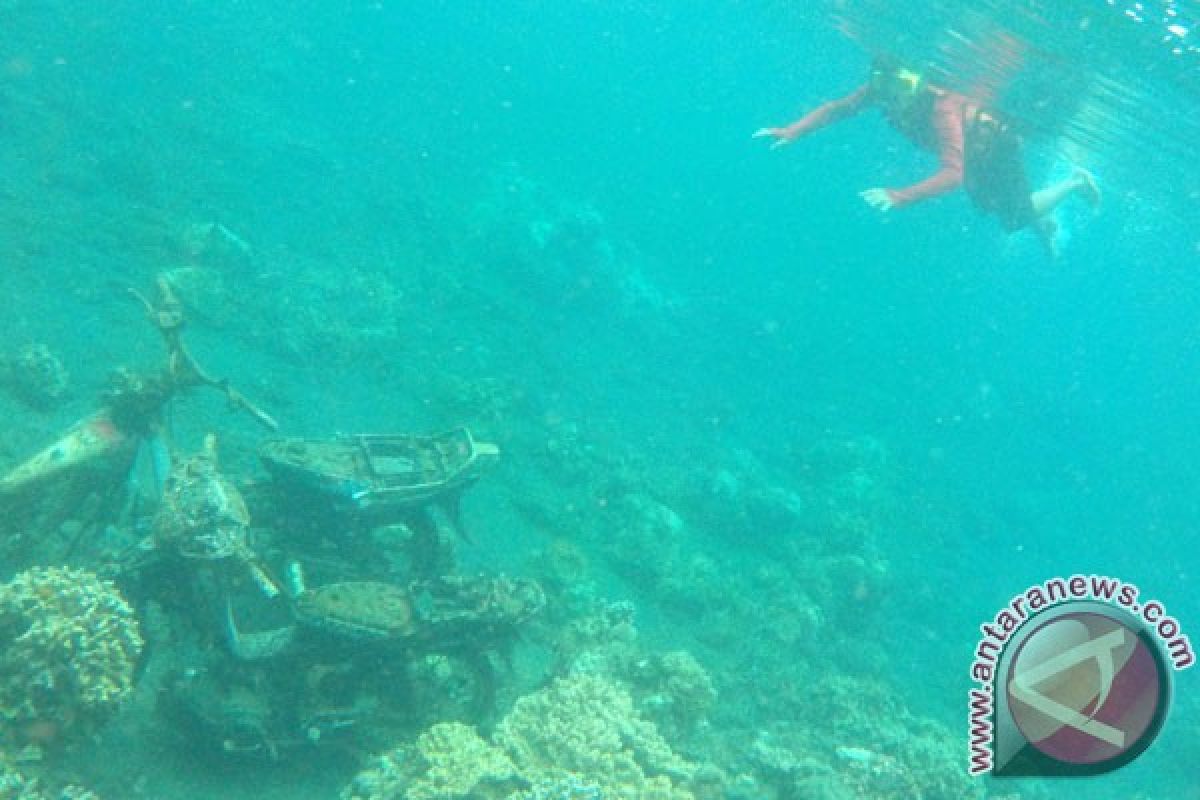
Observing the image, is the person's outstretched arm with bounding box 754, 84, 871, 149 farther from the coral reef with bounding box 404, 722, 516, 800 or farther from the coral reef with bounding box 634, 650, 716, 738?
the coral reef with bounding box 404, 722, 516, 800

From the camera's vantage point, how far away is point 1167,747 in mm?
15273

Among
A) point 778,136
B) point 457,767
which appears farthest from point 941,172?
point 457,767

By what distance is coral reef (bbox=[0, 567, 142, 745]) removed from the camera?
466cm

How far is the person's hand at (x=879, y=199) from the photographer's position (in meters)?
7.77

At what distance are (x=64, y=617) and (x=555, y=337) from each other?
1719 cm

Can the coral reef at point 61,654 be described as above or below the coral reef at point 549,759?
above

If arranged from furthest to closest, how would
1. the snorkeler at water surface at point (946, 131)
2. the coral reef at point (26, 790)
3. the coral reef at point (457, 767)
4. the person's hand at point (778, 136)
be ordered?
the snorkeler at water surface at point (946, 131) → the person's hand at point (778, 136) → the coral reef at point (457, 767) → the coral reef at point (26, 790)

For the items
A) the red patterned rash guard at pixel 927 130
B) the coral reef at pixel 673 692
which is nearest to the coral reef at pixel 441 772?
the coral reef at pixel 673 692

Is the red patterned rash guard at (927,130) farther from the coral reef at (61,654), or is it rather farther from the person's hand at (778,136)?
the coral reef at (61,654)

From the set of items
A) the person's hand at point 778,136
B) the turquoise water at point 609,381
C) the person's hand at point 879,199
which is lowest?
the turquoise water at point 609,381

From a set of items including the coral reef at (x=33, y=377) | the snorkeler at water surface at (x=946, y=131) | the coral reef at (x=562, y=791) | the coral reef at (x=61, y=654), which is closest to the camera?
the coral reef at (x=61, y=654)

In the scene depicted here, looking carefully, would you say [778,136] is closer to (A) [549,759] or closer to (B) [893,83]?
(B) [893,83]

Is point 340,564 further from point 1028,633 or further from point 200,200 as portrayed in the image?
point 200,200

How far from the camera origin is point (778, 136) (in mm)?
9008
